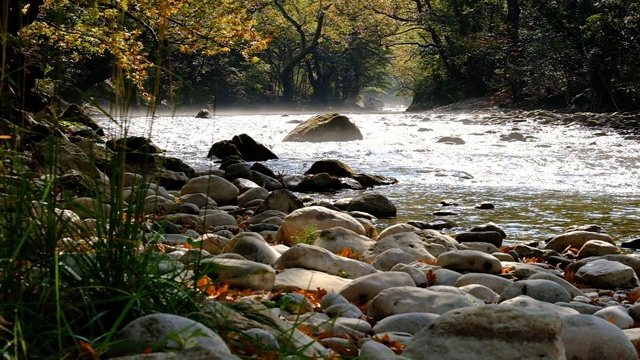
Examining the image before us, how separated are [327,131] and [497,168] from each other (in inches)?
254

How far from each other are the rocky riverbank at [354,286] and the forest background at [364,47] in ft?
2.43

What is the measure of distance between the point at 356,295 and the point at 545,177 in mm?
8037

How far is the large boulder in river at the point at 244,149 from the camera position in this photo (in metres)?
13.9

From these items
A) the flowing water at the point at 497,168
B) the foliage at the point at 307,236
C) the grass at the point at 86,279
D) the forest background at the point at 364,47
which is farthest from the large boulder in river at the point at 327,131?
the grass at the point at 86,279

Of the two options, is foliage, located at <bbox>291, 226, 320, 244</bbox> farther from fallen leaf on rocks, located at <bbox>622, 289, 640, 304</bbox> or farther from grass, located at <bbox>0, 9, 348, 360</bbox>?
grass, located at <bbox>0, 9, 348, 360</bbox>

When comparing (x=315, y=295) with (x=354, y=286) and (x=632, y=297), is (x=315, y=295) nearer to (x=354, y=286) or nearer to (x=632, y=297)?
(x=354, y=286)

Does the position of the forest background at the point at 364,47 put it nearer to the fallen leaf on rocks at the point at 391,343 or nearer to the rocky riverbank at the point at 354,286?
the rocky riverbank at the point at 354,286

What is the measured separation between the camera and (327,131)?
18266 millimetres

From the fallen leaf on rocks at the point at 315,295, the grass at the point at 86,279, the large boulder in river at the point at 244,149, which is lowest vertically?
the large boulder in river at the point at 244,149

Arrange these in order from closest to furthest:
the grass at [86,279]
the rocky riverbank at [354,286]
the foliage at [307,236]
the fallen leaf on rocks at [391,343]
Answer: the grass at [86,279], the rocky riverbank at [354,286], the fallen leaf on rocks at [391,343], the foliage at [307,236]

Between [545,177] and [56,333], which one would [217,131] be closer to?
[545,177]

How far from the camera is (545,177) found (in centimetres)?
1131

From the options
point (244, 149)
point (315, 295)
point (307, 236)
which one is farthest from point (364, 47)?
point (315, 295)

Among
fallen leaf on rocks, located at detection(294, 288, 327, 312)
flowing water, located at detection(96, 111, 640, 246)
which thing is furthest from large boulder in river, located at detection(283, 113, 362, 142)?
fallen leaf on rocks, located at detection(294, 288, 327, 312)
